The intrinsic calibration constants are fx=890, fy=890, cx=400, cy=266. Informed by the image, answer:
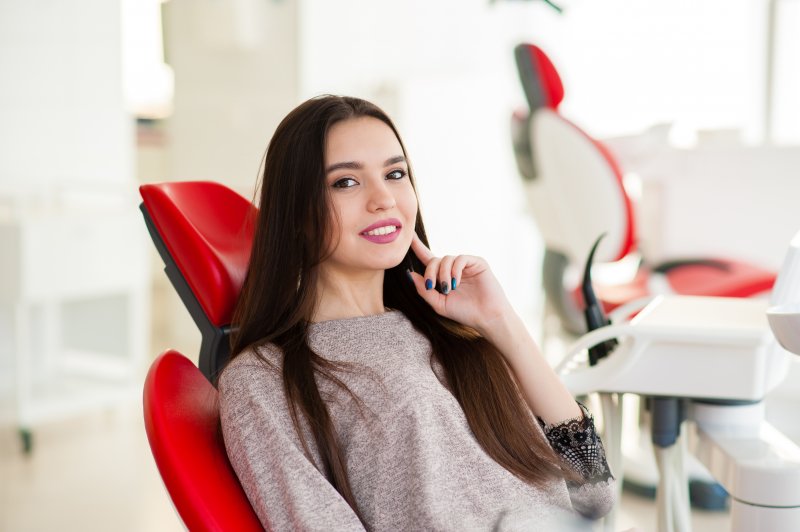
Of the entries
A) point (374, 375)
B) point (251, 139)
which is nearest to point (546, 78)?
point (374, 375)

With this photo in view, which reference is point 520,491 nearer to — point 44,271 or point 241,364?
point 241,364

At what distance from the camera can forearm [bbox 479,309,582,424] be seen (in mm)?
1158

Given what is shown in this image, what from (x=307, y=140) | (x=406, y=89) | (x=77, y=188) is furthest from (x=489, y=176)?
(x=307, y=140)

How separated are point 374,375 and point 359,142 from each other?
29 cm

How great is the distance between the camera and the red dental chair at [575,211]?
2051 mm

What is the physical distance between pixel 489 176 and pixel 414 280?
3.11 m

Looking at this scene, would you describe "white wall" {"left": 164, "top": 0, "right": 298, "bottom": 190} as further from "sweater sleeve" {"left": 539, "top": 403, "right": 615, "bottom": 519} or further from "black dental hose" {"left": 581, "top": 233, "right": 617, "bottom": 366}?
"sweater sleeve" {"left": 539, "top": 403, "right": 615, "bottom": 519}

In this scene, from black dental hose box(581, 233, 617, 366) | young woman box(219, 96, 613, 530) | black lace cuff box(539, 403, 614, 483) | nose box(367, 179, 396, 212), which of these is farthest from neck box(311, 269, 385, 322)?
black dental hose box(581, 233, 617, 366)

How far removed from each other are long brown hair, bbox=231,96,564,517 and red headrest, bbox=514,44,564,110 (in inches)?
42.7

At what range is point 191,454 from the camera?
0.94 m

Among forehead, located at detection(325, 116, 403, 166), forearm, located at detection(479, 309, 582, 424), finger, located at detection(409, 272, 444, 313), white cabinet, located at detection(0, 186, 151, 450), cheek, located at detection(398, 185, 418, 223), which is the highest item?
forehead, located at detection(325, 116, 403, 166)

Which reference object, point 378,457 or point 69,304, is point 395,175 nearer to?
point 378,457

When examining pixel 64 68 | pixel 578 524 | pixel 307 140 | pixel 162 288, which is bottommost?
pixel 162 288

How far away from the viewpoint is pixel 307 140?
111 cm
